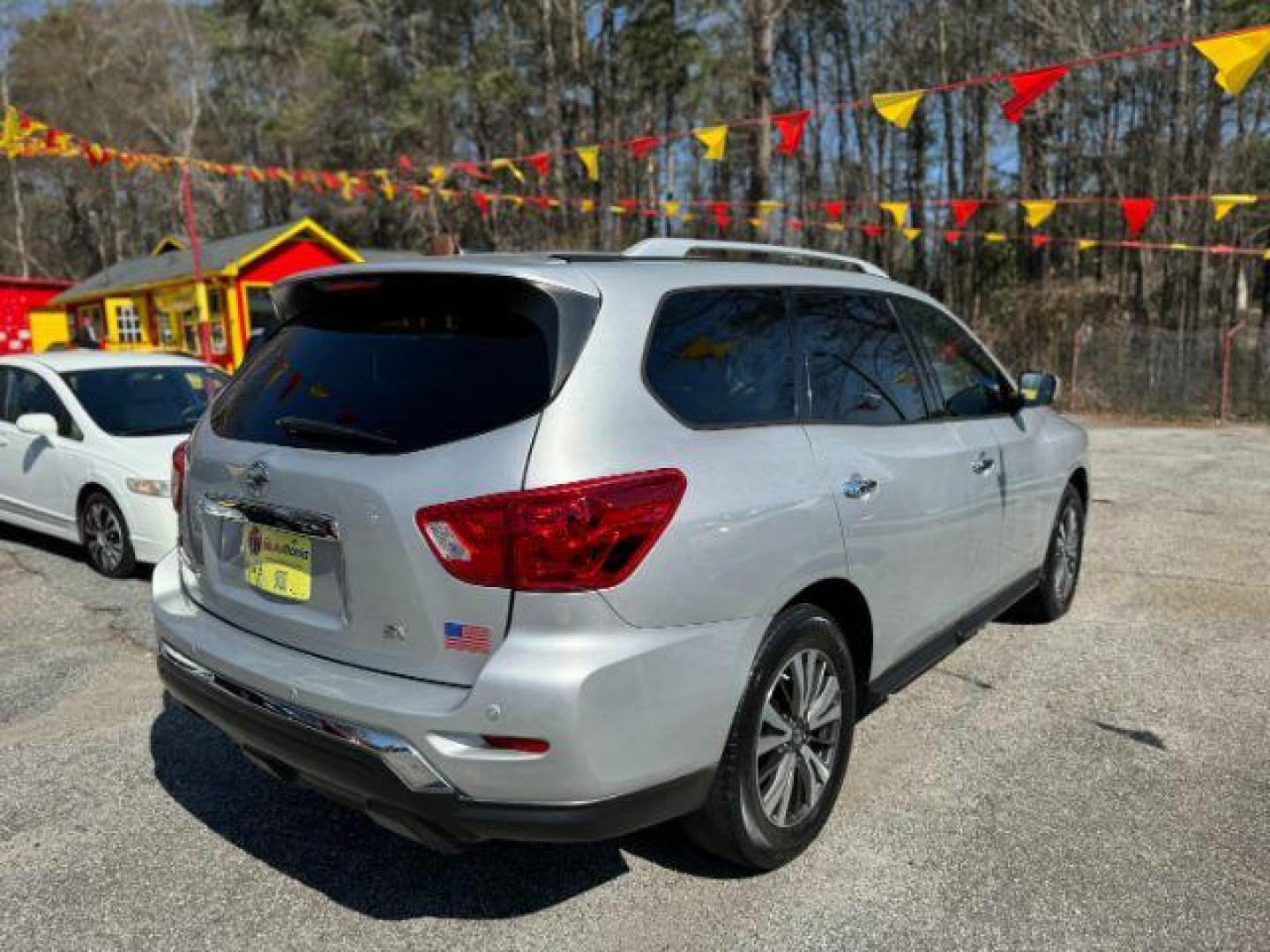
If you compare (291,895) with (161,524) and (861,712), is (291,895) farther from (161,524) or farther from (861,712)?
(161,524)

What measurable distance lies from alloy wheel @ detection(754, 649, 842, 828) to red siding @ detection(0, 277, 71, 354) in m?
32.7

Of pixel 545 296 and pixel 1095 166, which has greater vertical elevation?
pixel 1095 166

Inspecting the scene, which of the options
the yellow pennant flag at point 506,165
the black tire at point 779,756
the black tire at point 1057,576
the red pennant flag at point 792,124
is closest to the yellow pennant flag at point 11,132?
the yellow pennant flag at point 506,165

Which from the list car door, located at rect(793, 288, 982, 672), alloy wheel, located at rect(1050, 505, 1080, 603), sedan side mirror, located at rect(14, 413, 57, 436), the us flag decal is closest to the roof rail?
car door, located at rect(793, 288, 982, 672)

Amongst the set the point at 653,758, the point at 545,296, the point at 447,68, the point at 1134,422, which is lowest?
the point at 1134,422

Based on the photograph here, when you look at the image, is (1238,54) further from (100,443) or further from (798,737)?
(100,443)

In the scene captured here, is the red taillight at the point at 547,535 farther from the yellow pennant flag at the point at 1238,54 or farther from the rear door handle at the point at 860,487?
the yellow pennant flag at the point at 1238,54

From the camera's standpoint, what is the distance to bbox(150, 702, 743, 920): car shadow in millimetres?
2727

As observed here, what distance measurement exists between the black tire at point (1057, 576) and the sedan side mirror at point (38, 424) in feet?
20.4

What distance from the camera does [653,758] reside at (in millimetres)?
2314

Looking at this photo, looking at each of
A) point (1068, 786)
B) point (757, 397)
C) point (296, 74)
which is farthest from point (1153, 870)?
point (296, 74)

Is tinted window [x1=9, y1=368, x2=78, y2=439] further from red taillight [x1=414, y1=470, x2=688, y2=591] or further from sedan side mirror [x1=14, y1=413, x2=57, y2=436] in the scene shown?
red taillight [x1=414, y1=470, x2=688, y2=591]

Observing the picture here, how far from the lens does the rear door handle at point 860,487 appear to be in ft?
9.63

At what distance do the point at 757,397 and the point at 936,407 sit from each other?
124 cm
